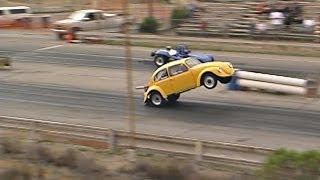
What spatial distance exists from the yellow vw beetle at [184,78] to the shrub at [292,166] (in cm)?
882

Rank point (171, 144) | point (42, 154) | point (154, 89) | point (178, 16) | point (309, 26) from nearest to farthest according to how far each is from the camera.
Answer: point (171, 144) < point (42, 154) < point (154, 89) < point (309, 26) < point (178, 16)

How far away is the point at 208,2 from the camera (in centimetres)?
5034

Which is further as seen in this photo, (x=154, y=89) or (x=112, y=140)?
(x=154, y=89)

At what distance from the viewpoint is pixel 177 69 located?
22.2 meters

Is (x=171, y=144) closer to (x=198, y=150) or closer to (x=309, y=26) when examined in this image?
(x=198, y=150)

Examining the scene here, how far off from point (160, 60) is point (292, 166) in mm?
17734

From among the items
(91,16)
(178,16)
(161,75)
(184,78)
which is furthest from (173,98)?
(91,16)

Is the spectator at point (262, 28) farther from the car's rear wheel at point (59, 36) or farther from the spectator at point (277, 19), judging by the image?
the car's rear wheel at point (59, 36)

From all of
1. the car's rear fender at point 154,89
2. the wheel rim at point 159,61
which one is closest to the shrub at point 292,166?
the car's rear fender at point 154,89

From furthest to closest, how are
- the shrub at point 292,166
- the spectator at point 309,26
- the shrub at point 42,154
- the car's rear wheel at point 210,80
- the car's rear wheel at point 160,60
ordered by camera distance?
the spectator at point 309,26
the car's rear wheel at point 160,60
the car's rear wheel at point 210,80
the shrub at point 42,154
the shrub at point 292,166

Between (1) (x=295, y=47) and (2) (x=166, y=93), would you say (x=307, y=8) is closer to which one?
(1) (x=295, y=47)

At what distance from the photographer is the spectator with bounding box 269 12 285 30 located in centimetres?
3956

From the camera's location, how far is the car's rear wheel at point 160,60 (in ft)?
98.6

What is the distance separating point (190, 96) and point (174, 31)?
63.3 ft
